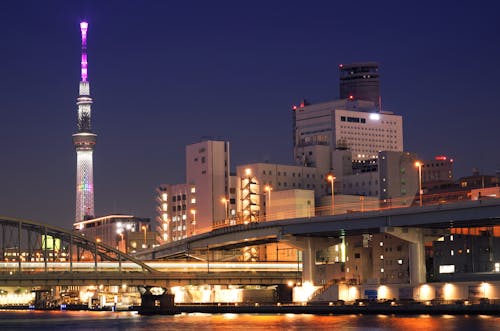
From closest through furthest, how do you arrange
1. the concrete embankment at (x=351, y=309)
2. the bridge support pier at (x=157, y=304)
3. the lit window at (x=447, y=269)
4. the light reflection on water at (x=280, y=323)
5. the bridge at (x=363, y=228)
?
the light reflection on water at (x=280, y=323)
the concrete embankment at (x=351, y=309)
the bridge at (x=363, y=228)
the bridge support pier at (x=157, y=304)
the lit window at (x=447, y=269)

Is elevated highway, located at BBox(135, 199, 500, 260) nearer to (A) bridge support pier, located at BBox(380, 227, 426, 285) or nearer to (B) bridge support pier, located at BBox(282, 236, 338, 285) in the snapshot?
(B) bridge support pier, located at BBox(282, 236, 338, 285)

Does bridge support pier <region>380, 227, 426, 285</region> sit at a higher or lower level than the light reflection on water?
higher

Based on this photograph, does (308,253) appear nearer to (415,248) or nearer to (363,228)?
(363,228)

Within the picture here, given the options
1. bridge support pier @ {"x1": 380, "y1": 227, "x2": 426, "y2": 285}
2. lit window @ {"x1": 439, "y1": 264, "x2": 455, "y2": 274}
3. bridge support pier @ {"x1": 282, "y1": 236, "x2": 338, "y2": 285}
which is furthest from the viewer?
lit window @ {"x1": 439, "y1": 264, "x2": 455, "y2": 274}

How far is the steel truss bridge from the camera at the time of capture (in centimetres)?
13438

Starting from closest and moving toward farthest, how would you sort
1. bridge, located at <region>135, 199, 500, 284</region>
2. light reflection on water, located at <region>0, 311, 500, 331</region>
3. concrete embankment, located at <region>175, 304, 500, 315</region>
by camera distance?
light reflection on water, located at <region>0, 311, 500, 331</region> < concrete embankment, located at <region>175, 304, 500, 315</region> < bridge, located at <region>135, 199, 500, 284</region>

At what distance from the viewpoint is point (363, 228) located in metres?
139

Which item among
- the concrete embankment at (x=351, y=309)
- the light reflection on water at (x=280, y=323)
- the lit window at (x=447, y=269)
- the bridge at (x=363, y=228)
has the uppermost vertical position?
the bridge at (x=363, y=228)

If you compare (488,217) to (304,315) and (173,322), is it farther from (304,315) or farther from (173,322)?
(173,322)

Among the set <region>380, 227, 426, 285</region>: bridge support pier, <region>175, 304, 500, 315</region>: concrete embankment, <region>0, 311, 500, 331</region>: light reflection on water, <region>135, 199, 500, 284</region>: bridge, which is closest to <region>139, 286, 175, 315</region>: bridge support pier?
<region>175, 304, 500, 315</region>: concrete embankment

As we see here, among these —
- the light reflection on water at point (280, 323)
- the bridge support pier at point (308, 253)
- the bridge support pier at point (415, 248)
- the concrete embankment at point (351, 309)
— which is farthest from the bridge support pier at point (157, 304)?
the bridge support pier at point (415, 248)

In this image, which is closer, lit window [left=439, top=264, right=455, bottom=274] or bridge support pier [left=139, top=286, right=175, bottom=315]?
bridge support pier [left=139, top=286, right=175, bottom=315]

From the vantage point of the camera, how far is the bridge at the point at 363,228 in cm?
12619

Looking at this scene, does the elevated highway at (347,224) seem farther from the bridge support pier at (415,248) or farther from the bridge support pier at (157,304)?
the bridge support pier at (157,304)
